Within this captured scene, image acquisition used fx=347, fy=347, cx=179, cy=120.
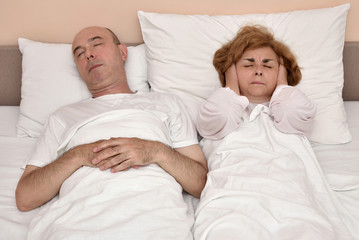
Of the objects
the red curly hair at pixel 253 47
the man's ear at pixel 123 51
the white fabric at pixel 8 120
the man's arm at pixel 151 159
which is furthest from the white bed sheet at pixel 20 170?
the man's ear at pixel 123 51

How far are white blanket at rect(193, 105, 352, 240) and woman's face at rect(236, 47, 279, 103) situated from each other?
123 mm

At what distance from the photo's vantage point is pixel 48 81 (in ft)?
5.80

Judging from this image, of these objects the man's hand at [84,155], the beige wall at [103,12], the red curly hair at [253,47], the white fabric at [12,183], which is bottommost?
the white fabric at [12,183]

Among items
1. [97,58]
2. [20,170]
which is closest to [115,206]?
[20,170]

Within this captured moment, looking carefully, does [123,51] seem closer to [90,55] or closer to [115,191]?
[90,55]

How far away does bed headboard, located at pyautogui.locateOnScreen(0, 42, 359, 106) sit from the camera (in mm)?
1883

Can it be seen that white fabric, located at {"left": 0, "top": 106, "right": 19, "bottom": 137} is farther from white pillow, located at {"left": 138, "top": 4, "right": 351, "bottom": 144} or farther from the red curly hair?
the red curly hair

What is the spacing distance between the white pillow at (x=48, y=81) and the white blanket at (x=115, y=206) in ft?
1.65

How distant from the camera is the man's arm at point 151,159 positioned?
125cm

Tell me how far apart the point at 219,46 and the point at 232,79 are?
0.68 feet

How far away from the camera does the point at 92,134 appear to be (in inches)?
51.7

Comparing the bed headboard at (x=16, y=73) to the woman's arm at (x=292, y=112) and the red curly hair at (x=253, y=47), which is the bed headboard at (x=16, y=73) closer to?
the red curly hair at (x=253, y=47)

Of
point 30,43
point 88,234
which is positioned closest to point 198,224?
point 88,234

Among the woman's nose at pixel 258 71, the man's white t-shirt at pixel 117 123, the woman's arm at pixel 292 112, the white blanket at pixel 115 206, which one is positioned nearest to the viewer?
the white blanket at pixel 115 206
